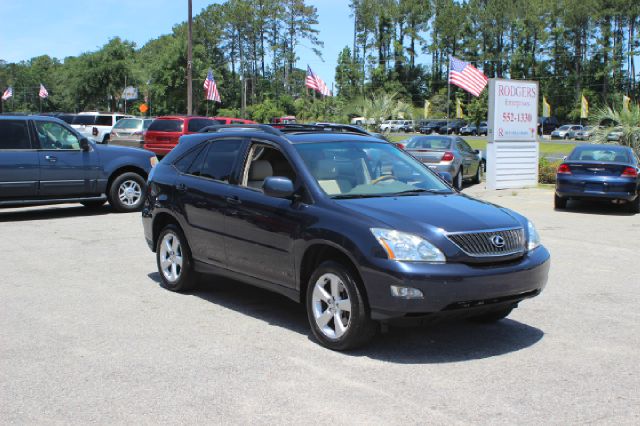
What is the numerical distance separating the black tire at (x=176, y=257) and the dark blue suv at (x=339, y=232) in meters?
0.01

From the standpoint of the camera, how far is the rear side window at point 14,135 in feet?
43.2

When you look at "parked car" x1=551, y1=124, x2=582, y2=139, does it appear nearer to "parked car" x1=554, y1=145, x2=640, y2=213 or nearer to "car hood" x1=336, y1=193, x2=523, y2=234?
"parked car" x1=554, y1=145, x2=640, y2=213

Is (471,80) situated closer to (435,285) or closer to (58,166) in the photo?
(58,166)

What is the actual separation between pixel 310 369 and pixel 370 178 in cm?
195

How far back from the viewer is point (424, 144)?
65.9ft

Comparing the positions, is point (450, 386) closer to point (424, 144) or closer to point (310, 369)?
point (310, 369)

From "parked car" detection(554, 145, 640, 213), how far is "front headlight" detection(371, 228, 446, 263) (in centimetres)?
1098

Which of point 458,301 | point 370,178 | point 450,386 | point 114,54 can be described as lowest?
point 450,386

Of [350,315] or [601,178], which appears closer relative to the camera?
[350,315]

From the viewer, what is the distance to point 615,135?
78.4 ft

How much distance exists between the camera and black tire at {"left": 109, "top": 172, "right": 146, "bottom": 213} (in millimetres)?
14461

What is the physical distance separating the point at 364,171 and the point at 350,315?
1554mm

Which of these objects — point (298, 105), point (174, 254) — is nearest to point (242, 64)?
point (298, 105)

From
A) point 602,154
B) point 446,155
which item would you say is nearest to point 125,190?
point 446,155
